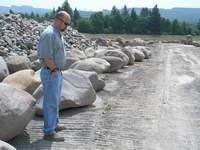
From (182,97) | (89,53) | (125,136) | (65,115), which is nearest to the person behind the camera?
(125,136)

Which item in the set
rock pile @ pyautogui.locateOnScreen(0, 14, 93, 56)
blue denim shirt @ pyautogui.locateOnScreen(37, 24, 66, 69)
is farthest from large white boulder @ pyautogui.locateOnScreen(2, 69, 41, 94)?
rock pile @ pyautogui.locateOnScreen(0, 14, 93, 56)

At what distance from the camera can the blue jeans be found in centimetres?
479

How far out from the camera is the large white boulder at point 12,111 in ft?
15.0

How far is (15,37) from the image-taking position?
13992 millimetres

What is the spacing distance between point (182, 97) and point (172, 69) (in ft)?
17.1

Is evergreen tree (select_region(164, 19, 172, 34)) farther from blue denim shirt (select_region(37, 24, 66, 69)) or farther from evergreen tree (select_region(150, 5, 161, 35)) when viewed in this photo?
→ blue denim shirt (select_region(37, 24, 66, 69))

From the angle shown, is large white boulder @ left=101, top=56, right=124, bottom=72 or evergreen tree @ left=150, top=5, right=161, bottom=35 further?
evergreen tree @ left=150, top=5, right=161, bottom=35

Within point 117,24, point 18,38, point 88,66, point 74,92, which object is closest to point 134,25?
point 117,24

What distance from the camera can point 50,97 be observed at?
487cm

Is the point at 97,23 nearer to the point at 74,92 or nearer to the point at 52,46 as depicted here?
the point at 74,92

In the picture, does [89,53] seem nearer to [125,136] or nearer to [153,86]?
[153,86]

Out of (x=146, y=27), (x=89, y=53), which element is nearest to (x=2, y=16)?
(x=89, y=53)

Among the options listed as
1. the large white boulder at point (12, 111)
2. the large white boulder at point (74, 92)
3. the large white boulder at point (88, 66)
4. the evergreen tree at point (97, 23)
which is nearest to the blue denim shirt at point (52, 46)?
the large white boulder at point (12, 111)

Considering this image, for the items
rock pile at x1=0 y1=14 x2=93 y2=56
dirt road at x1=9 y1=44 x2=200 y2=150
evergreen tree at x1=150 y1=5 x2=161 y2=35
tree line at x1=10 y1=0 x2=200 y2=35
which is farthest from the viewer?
evergreen tree at x1=150 y1=5 x2=161 y2=35
